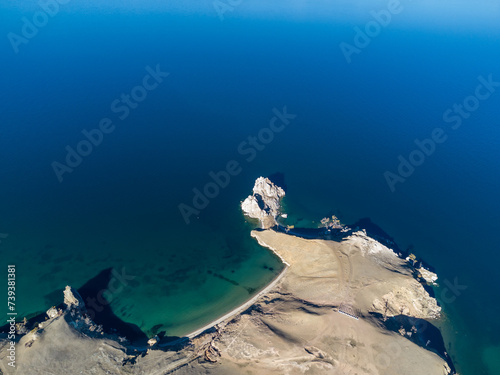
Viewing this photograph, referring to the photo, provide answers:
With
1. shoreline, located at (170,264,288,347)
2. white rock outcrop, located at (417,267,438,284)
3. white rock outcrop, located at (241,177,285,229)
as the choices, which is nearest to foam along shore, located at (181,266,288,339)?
shoreline, located at (170,264,288,347)

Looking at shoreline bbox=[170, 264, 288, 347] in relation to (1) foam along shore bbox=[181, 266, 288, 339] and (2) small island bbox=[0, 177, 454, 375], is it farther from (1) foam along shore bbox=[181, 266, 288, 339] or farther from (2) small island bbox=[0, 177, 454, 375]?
(2) small island bbox=[0, 177, 454, 375]

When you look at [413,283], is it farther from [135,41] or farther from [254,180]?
[135,41]

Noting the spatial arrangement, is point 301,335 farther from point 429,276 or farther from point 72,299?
point 72,299

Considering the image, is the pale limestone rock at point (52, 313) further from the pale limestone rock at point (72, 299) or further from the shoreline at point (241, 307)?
the shoreline at point (241, 307)

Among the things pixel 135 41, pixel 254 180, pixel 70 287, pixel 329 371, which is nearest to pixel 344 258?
pixel 329 371

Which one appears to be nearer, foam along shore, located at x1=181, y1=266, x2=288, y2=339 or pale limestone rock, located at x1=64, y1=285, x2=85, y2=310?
foam along shore, located at x1=181, y1=266, x2=288, y2=339

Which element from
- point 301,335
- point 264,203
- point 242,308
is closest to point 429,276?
point 301,335

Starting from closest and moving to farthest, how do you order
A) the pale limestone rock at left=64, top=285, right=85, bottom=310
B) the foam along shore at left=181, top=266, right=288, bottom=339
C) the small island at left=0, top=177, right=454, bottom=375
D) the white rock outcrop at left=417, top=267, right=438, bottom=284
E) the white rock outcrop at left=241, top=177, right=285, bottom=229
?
1. the small island at left=0, top=177, right=454, bottom=375
2. the foam along shore at left=181, top=266, right=288, bottom=339
3. the pale limestone rock at left=64, top=285, right=85, bottom=310
4. the white rock outcrop at left=417, top=267, right=438, bottom=284
5. the white rock outcrop at left=241, top=177, right=285, bottom=229

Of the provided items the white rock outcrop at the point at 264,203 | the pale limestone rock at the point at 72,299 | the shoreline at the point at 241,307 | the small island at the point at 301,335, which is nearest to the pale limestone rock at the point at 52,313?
the small island at the point at 301,335
